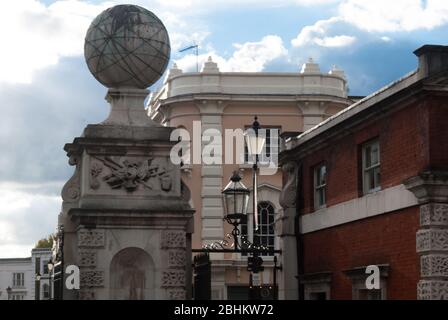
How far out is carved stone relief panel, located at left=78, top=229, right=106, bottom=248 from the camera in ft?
68.6

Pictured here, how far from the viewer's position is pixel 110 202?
69.3 feet

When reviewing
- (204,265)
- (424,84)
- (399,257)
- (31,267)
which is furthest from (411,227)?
(31,267)

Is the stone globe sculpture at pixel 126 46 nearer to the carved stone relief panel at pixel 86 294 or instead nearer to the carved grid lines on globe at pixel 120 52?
the carved grid lines on globe at pixel 120 52

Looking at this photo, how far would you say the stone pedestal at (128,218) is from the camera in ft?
68.6

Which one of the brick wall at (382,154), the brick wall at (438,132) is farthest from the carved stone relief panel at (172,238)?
the brick wall at (438,132)

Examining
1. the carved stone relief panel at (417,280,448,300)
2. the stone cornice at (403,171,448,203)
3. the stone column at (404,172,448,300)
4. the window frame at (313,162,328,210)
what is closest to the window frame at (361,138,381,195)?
the window frame at (313,162,328,210)

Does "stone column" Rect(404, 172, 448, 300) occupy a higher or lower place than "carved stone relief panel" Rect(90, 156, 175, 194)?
lower

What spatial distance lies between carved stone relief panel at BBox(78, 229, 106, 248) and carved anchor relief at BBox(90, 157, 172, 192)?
2.85 feet

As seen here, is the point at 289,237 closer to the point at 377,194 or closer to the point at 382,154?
the point at 377,194

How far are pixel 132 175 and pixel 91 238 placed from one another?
1.39 m

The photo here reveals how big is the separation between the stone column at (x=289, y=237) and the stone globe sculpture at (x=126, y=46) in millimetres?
7903

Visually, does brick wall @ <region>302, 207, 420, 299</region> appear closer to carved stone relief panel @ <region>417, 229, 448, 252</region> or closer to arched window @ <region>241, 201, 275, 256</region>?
carved stone relief panel @ <region>417, 229, 448, 252</region>

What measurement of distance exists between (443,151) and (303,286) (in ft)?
24.7

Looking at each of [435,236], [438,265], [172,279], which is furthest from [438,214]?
[172,279]
